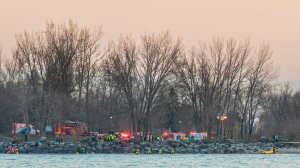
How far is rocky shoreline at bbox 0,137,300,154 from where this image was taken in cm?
8656

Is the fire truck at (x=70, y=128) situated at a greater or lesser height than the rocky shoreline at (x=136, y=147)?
greater

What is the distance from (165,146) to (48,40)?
765 inches

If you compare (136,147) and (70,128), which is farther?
(70,128)

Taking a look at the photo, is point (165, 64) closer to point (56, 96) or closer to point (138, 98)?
point (138, 98)

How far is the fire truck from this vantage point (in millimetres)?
105875

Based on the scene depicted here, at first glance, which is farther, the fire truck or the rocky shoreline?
the fire truck

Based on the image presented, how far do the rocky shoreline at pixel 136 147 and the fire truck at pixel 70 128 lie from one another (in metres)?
13.5

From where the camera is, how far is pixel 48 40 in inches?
3937

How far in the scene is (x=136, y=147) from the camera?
295 ft

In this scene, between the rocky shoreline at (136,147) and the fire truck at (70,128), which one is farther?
the fire truck at (70,128)

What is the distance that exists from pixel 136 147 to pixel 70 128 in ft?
77.4

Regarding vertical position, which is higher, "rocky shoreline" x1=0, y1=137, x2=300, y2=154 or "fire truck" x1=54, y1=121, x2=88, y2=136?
"fire truck" x1=54, y1=121, x2=88, y2=136

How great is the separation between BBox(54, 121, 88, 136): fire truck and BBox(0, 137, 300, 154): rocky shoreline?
13.5 meters

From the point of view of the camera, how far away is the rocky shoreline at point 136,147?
86562 mm
